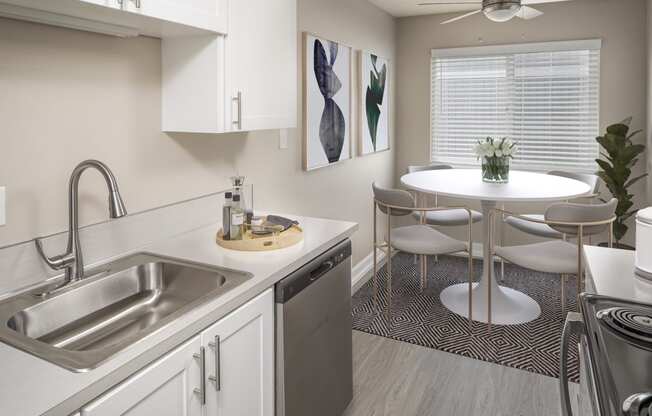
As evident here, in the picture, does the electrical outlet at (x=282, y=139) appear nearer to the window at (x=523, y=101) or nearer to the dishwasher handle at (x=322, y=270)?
the dishwasher handle at (x=322, y=270)

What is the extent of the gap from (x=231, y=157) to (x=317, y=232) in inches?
23.7

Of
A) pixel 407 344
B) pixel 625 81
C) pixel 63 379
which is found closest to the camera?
pixel 63 379

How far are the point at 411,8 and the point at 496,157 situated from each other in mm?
1659

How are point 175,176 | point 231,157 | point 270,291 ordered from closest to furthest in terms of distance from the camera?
point 270,291 → point 175,176 → point 231,157

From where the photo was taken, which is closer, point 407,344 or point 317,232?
point 317,232

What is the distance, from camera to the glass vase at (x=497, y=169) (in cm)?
349

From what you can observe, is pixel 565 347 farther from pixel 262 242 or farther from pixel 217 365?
pixel 262 242

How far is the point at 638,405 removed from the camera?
76cm

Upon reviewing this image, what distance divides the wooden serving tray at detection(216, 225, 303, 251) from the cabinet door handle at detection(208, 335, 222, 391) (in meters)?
0.55

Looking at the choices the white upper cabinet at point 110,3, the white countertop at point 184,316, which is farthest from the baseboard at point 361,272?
the white upper cabinet at point 110,3

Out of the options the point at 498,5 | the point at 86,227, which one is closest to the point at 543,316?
the point at 498,5

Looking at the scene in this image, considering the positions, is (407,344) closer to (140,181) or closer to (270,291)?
(270,291)

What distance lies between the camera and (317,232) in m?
2.09

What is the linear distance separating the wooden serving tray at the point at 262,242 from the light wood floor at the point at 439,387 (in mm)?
962
